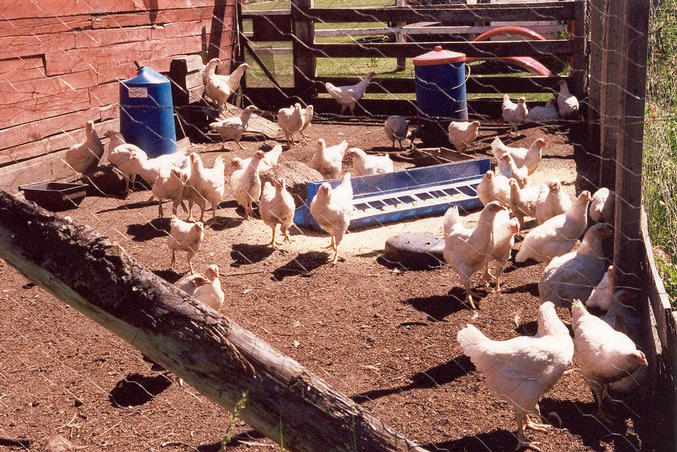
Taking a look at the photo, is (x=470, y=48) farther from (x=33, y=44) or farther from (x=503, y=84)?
(x=33, y=44)

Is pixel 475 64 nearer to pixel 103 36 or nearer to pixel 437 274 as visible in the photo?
pixel 103 36

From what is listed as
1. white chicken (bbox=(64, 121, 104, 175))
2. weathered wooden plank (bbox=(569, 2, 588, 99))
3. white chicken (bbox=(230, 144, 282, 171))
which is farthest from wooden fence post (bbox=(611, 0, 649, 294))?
weathered wooden plank (bbox=(569, 2, 588, 99))

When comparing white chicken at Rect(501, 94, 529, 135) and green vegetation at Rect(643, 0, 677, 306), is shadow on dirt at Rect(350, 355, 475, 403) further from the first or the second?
white chicken at Rect(501, 94, 529, 135)

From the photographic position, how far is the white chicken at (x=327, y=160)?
23.7 feet

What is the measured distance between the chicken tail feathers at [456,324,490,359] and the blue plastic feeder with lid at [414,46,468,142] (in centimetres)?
578

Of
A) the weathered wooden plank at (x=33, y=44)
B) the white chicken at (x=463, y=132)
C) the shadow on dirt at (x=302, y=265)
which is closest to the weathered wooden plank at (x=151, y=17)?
the weathered wooden plank at (x=33, y=44)

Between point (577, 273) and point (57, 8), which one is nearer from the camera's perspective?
point (577, 273)

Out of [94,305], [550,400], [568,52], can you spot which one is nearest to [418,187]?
[550,400]

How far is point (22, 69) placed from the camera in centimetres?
691

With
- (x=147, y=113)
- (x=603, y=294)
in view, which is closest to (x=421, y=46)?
(x=147, y=113)

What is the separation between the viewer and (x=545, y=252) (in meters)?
4.88

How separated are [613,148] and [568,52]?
4507 millimetres

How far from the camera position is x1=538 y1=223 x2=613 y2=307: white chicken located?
420cm

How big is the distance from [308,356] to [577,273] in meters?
1.60
